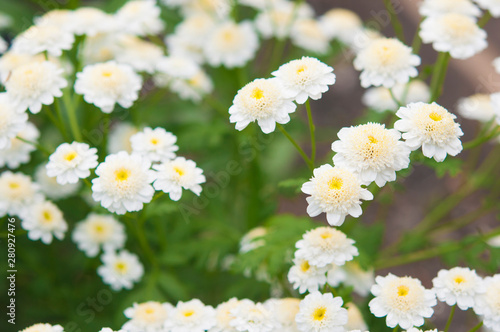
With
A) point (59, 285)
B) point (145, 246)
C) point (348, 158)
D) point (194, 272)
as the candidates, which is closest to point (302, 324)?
point (348, 158)

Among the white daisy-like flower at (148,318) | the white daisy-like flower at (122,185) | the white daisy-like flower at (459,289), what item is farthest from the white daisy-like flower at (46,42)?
the white daisy-like flower at (459,289)

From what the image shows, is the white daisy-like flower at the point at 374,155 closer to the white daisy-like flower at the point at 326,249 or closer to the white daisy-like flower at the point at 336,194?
the white daisy-like flower at the point at 336,194

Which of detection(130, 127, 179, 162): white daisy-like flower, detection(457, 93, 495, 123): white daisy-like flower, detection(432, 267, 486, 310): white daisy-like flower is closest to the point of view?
detection(432, 267, 486, 310): white daisy-like flower

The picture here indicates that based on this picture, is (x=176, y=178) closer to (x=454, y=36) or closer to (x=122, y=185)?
(x=122, y=185)

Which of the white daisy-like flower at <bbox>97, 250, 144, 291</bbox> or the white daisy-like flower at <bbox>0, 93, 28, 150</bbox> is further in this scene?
the white daisy-like flower at <bbox>97, 250, 144, 291</bbox>

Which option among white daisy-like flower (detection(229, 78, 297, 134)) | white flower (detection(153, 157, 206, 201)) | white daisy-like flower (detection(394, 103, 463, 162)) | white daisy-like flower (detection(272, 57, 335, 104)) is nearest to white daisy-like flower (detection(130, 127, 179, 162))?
→ white flower (detection(153, 157, 206, 201))

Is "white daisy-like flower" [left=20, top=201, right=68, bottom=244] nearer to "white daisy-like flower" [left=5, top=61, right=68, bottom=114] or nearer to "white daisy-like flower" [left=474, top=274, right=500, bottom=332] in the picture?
"white daisy-like flower" [left=5, top=61, right=68, bottom=114]
